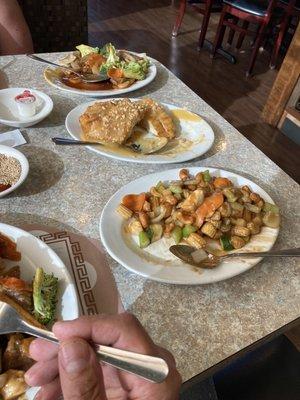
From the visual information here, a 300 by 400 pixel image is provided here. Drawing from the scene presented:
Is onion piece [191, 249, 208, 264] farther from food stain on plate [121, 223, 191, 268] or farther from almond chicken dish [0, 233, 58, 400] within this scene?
almond chicken dish [0, 233, 58, 400]

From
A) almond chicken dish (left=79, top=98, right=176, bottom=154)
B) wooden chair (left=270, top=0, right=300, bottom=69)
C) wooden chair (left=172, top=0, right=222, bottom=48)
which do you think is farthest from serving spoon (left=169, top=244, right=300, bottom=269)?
wooden chair (left=172, top=0, right=222, bottom=48)

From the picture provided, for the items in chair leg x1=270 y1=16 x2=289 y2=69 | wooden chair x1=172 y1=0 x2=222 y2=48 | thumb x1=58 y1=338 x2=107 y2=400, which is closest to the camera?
thumb x1=58 y1=338 x2=107 y2=400

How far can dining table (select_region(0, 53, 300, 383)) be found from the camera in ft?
2.47

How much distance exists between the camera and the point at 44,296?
2.30 ft

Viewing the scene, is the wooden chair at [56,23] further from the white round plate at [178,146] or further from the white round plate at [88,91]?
the white round plate at [178,146]

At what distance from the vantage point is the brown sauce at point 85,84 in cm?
153

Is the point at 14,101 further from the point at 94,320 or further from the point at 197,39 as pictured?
the point at 197,39

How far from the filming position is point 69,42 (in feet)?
8.25

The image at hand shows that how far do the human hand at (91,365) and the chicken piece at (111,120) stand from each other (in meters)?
0.77

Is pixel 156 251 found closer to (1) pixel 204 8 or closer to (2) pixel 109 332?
(2) pixel 109 332

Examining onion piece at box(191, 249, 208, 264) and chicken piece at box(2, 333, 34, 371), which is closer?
chicken piece at box(2, 333, 34, 371)

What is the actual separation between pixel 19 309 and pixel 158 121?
885 millimetres

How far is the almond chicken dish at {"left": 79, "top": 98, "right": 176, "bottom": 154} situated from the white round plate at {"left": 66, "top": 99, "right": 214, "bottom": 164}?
3 centimetres

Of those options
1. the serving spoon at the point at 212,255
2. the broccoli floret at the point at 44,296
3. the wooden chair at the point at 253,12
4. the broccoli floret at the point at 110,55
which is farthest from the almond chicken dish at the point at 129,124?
the wooden chair at the point at 253,12
